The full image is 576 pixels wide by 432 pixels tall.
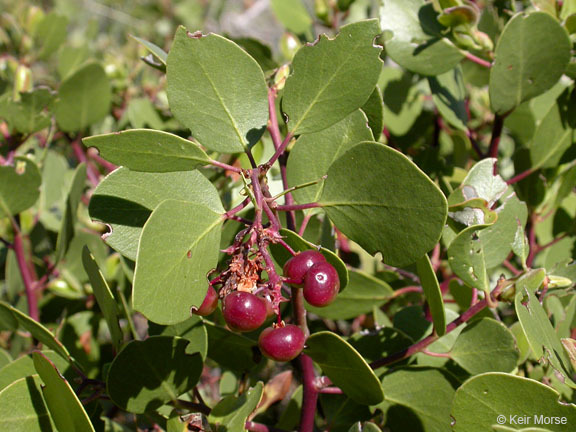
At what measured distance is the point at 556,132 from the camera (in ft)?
4.21

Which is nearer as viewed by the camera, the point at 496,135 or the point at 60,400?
the point at 60,400

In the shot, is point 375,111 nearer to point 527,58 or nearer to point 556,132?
point 527,58

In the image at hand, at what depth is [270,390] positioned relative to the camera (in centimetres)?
131

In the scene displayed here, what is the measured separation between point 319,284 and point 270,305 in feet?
0.26

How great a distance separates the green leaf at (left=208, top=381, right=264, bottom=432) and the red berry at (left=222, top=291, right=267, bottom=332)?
0.14 metres

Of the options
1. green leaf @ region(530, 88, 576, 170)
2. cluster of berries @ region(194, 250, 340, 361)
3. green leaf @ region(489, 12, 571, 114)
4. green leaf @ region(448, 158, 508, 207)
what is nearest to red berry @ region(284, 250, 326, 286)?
cluster of berries @ region(194, 250, 340, 361)

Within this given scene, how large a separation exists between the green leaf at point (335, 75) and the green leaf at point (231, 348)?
1.46ft

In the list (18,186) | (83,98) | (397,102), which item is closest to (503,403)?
(397,102)

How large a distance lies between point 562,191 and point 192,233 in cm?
89

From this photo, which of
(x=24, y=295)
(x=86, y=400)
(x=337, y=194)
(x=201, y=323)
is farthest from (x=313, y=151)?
(x=24, y=295)

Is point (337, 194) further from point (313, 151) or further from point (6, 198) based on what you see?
point (6, 198)

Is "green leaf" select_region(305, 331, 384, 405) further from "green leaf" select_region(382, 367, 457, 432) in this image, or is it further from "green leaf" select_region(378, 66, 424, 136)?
"green leaf" select_region(378, 66, 424, 136)

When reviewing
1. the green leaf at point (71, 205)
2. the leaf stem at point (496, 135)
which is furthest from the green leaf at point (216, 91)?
the leaf stem at point (496, 135)

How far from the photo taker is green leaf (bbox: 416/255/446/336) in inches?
34.7
